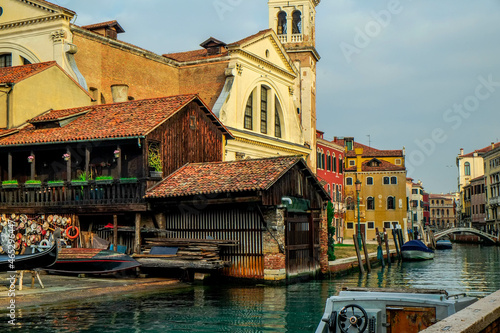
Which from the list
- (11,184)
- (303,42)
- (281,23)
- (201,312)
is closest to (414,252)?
(303,42)

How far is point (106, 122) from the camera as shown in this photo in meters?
21.9

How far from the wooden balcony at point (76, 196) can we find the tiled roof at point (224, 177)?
68 cm

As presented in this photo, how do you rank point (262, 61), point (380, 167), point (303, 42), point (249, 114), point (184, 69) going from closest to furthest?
1. point (249, 114)
2. point (262, 61)
3. point (184, 69)
4. point (303, 42)
5. point (380, 167)

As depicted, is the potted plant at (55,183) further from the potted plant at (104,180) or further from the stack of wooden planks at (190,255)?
the stack of wooden planks at (190,255)

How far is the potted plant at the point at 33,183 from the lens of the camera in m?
21.8

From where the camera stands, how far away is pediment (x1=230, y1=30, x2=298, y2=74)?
3394 cm

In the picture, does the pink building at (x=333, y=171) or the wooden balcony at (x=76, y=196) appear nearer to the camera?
the wooden balcony at (x=76, y=196)

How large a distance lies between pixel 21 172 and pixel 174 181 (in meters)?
6.41

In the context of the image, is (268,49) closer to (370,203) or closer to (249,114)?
(249,114)

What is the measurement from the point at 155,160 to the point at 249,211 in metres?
3.67

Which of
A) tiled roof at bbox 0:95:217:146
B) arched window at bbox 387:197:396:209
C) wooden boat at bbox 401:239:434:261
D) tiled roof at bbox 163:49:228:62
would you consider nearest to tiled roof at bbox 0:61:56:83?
tiled roof at bbox 0:95:217:146


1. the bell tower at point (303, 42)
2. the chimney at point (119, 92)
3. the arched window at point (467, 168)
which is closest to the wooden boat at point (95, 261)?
the chimney at point (119, 92)

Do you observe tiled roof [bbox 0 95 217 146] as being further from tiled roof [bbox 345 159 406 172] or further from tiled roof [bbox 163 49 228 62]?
tiled roof [bbox 345 159 406 172]

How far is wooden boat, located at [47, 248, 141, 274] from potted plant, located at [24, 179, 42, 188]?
11.3 ft
